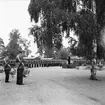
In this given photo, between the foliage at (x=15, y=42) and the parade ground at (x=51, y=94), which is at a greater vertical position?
the foliage at (x=15, y=42)

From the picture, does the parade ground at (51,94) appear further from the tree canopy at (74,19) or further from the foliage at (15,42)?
the foliage at (15,42)

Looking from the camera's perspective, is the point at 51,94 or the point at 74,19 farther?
the point at 74,19

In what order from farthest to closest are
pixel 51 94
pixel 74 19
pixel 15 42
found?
pixel 15 42
pixel 74 19
pixel 51 94

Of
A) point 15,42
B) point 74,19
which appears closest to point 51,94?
point 74,19

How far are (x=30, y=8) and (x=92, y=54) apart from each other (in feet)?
19.8

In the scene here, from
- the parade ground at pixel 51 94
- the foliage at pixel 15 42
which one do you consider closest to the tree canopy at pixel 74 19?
the parade ground at pixel 51 94

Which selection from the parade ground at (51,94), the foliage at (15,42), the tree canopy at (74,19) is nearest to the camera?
the parade ground at (51,94)

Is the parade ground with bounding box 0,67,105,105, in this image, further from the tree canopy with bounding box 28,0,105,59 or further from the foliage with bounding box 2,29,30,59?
the foliage with bounding box 2,29,30,59

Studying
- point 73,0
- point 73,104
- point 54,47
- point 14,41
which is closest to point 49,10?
point 73,0

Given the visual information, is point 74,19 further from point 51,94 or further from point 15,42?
point 15,42

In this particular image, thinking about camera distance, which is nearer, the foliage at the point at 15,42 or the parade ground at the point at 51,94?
the parade ground at the point at 51,94

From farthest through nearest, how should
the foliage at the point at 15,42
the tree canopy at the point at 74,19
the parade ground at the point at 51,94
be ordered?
the foliage at the point at 15,42, the tree canopy at the point at 74,19, the parade ground at the point at 51,94

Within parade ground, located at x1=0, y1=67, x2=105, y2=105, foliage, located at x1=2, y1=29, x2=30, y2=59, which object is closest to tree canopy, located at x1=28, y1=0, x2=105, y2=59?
parade ground, located at x1=0, y1=67, x2=105, y2=105

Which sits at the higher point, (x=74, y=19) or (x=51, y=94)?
(x=74, y=19)
